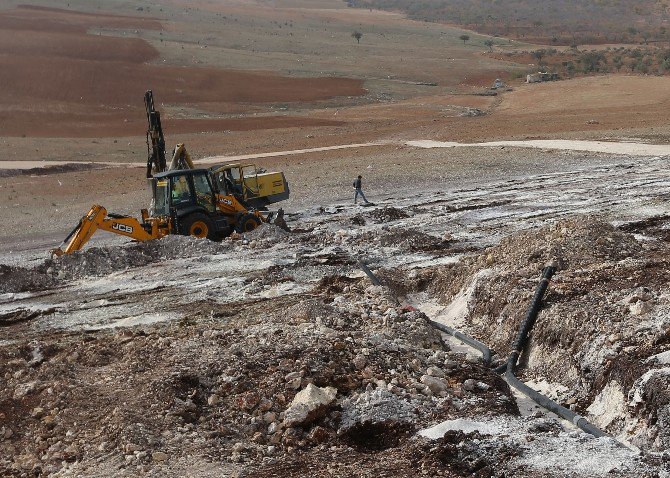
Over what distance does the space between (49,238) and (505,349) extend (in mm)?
15536

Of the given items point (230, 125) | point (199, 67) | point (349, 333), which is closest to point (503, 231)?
point (349, 333)

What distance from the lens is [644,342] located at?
916 centimetres

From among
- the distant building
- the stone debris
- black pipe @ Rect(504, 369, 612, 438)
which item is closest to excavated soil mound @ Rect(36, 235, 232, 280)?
the stone debris

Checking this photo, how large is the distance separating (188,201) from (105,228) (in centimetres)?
213

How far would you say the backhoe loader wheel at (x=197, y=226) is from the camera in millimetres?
18219

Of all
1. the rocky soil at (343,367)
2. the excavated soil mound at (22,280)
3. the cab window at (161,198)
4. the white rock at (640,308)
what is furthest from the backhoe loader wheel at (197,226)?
the white rock at (640,308)

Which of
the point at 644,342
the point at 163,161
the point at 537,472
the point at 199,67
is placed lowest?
the point at 537,472

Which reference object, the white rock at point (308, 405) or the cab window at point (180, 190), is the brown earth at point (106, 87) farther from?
the white rock at point (308, 405)

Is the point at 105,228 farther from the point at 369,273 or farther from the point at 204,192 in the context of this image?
the point at 369,273

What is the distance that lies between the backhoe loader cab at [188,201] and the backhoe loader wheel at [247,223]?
41cm

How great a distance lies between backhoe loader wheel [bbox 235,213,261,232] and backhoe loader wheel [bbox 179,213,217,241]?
2.31ft

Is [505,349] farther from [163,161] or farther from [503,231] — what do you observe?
[163,161]

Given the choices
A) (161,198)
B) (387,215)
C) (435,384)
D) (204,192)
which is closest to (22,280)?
(161,198)

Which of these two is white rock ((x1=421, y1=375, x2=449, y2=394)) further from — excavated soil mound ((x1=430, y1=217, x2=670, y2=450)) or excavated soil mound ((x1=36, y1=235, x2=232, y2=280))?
excavated soil mound ((x1=36, y1=235, x2=232, y2=280))
